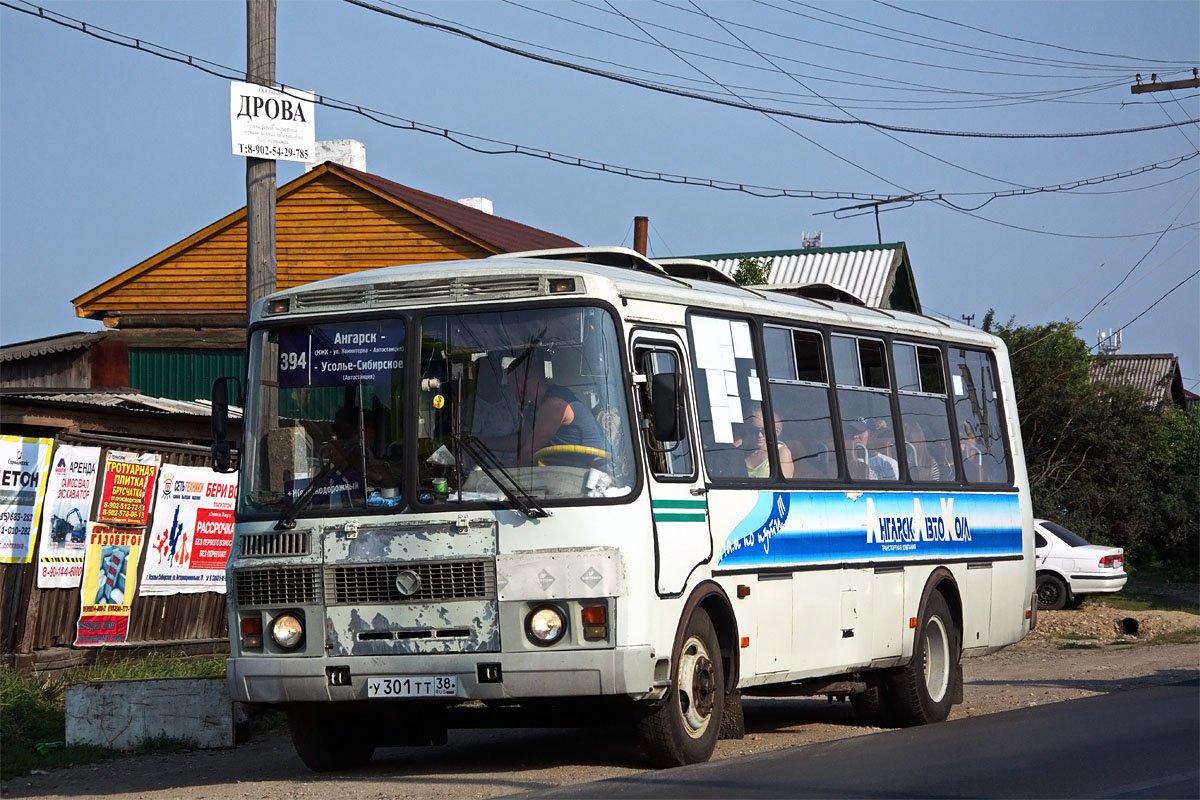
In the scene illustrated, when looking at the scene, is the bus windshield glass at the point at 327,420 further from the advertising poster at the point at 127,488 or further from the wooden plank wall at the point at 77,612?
the advertising poster at the point at 127,488

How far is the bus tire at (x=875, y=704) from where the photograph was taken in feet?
42.7

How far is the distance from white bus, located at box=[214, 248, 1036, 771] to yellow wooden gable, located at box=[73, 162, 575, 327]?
20.6 metres

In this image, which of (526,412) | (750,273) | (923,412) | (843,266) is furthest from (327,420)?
(843,266)

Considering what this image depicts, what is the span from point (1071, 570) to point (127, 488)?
18.4 m

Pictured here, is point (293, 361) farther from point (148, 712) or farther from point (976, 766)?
point (976, 766)

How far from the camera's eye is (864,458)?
12359 mm

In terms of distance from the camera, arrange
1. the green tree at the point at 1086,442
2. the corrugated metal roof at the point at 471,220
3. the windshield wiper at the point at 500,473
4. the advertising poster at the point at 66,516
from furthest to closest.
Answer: the green tree at the point at 1086,442 < the corrugated metal roof at the point at 471,220 < the advertising poster at the point at 66,516 < the windshield wiper at the point at 500,473

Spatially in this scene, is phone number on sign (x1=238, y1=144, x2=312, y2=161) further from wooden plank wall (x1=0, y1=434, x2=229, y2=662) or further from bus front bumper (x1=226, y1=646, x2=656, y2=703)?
bus front bumper (x1=226, y1=646, x2=656, y2=703)

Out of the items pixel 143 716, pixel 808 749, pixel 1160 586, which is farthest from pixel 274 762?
pixel 1160 586

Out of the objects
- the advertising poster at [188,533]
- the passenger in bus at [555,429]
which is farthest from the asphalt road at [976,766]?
the advertising poster at [188,533]

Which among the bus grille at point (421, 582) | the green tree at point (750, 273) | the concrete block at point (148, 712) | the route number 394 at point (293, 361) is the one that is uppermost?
the green tree at point (750, 273)

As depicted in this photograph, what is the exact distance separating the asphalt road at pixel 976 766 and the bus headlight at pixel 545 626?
2.68ft

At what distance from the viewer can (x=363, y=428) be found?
31.5 ft

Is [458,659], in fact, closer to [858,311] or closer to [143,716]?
[143,716]
